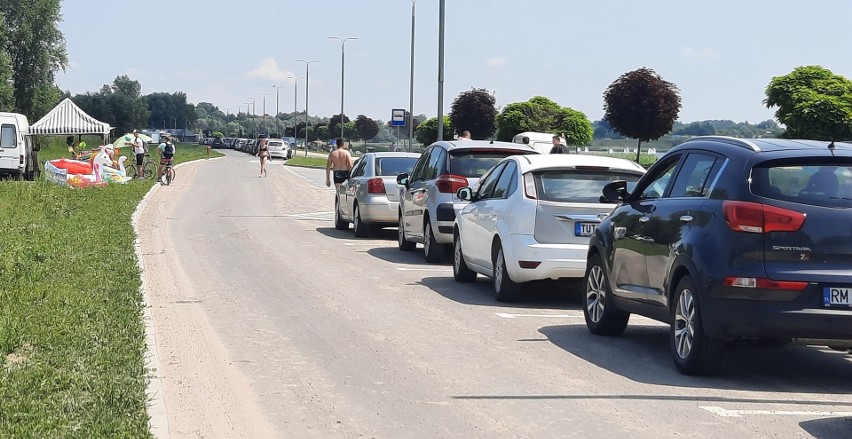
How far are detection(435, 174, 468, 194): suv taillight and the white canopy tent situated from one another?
Result: 35.5 metres

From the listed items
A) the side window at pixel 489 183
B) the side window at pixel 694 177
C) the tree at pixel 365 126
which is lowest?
the tree at pixel 365 126

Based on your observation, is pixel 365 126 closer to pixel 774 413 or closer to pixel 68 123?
pixel 68 123

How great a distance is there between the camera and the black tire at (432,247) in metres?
17.7

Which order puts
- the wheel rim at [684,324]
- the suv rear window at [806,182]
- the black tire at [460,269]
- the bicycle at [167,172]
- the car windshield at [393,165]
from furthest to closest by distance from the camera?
1. the bicycle at [167,172]
2. the car windshield at [393,165]
3. the black tire at [460,269]
4. the wheel rim at [684,324]
5. the suv rear window at [806,182]

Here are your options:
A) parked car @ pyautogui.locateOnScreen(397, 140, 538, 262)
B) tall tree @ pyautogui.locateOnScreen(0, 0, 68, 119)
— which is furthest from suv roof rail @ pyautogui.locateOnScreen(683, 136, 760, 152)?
tall tree @ pyautogui.locateOnScreen(0, 0, 68, 119)

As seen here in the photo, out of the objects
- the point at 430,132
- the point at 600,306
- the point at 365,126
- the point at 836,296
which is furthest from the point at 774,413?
the point at 365,126

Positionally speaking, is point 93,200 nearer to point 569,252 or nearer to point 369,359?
point 569,252

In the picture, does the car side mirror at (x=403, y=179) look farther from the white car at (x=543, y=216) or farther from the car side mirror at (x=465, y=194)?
the white car at (x=543, y=216)

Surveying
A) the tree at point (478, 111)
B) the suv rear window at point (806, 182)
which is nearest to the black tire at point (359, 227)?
the suv rear window at point (806, 182)

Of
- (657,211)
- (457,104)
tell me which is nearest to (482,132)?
(457,104)

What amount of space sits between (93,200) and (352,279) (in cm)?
1536

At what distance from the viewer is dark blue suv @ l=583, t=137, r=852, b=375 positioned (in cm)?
838

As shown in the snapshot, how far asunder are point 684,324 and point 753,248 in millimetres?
946

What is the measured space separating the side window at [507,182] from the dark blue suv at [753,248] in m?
3.93
